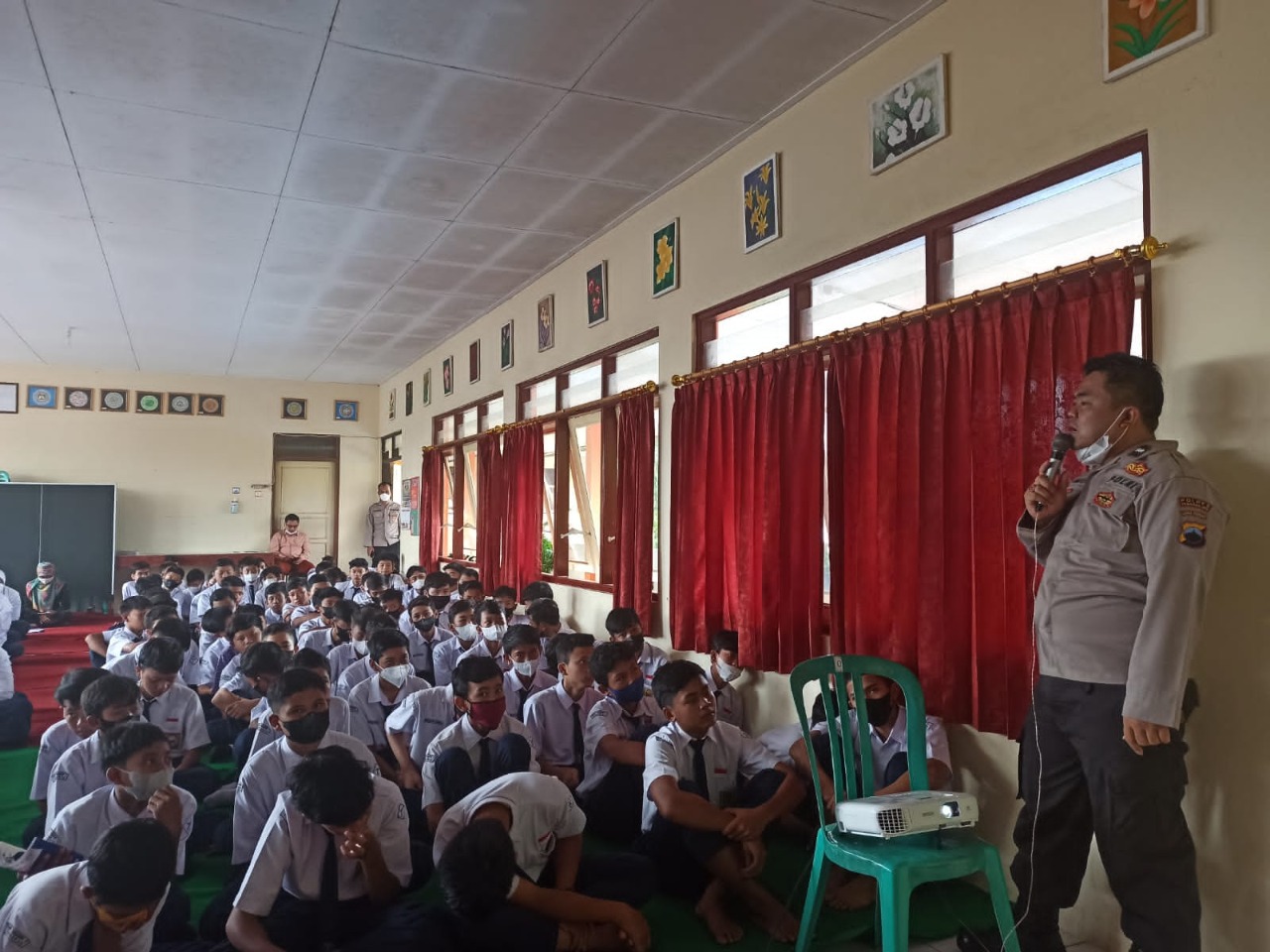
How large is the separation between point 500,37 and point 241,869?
10.4ft

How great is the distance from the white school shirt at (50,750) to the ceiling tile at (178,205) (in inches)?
122

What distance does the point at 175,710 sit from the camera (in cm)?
394

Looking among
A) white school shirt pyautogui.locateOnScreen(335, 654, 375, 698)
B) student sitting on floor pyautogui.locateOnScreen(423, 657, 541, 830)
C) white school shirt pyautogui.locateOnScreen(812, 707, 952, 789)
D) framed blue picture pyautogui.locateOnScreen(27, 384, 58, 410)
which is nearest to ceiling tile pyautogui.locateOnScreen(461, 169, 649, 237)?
white school shirt pyautogui.locateOnScreen(335, 654, 375, 698)

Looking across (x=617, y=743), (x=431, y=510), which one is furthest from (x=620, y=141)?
(x=431, y=510)

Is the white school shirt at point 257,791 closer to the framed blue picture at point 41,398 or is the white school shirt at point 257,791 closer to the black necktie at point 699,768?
the black necktie at point 699,768

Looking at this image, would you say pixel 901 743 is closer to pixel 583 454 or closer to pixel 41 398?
pixel 583 454

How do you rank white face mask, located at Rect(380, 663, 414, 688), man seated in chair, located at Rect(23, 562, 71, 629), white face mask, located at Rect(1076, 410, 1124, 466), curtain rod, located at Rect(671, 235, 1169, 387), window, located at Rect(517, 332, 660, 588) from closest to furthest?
white face mask, located at Rect(1076, 410, 1124, 466) → curtain rod, located at Rect(671, 235, 1169, 387) → white face mask, located at Rect(380, 663, 414, 688) → window, located at Rect(517, 332, 660, 588) → man seated in chair, located at Rect(23, 562, 71, 629)

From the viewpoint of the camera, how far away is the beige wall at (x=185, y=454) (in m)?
11.0

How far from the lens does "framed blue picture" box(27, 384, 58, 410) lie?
36.0ft

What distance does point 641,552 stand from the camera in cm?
504

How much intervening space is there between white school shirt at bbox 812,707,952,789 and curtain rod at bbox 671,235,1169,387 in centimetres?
141

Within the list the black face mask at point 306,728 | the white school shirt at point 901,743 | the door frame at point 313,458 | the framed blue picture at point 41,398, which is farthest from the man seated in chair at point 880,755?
the framed blue picture at point 41,398

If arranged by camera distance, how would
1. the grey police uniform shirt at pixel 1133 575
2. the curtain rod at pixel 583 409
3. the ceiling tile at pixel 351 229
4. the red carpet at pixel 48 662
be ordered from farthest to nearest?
1. the red carpet at pixel 48 662
2. the ceiling tile at pixel 351 229
3. the curtain rod at pixel 583 409
4. the grey police uniform shirt at pixel 1133 575

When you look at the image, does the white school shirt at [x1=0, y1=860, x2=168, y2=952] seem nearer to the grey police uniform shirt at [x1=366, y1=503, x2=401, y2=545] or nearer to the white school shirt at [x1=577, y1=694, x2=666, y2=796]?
the white school shirt at [x1=577, y1=694, x2=666, y2=796]
